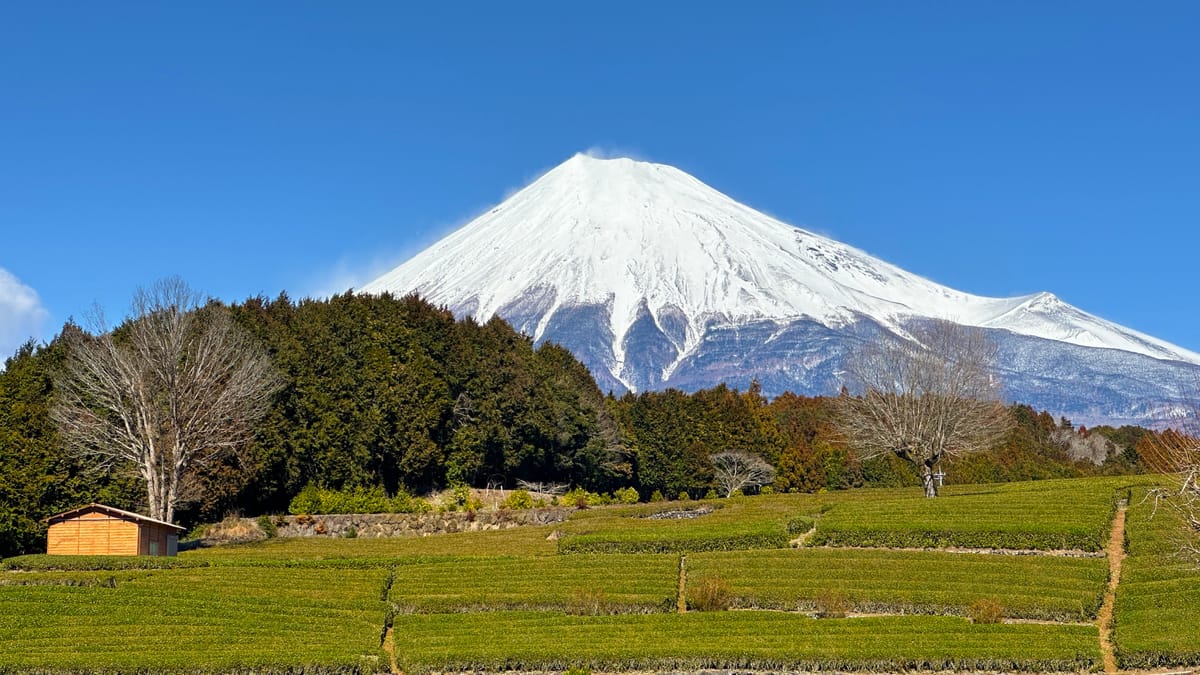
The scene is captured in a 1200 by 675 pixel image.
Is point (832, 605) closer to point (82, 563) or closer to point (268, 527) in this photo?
point (82, 563)

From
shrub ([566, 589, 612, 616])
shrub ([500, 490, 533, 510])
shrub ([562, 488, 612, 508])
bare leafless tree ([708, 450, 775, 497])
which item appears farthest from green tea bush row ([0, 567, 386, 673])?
bare leafless tree ([708, 450, 775, 497])

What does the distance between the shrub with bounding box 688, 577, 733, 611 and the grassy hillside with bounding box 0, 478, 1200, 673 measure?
0.07 metres

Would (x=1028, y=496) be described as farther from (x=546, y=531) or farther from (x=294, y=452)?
(x=294, y=452)

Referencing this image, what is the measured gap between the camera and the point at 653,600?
36.3m

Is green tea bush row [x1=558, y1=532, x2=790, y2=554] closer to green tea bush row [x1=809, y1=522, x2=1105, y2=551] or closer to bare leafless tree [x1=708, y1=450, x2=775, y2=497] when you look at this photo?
green tea bush row [x1=809, y1=522, x2=1105, y2=551]

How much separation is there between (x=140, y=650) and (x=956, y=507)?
3230cm

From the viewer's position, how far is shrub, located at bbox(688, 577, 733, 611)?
118 ft

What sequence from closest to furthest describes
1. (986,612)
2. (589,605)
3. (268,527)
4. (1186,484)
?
(1186,484), (986,612), (589,605), (268,527)

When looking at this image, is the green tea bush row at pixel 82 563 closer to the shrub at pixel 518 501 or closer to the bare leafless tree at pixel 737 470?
the shrub at pixel 518 501

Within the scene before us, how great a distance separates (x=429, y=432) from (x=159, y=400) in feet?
59.7

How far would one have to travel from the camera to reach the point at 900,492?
66.8 m

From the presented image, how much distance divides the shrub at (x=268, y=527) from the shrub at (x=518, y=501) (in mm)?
13731

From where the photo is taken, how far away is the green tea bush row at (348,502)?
61.9 m

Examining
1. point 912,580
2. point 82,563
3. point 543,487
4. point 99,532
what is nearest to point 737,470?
point 543,487
